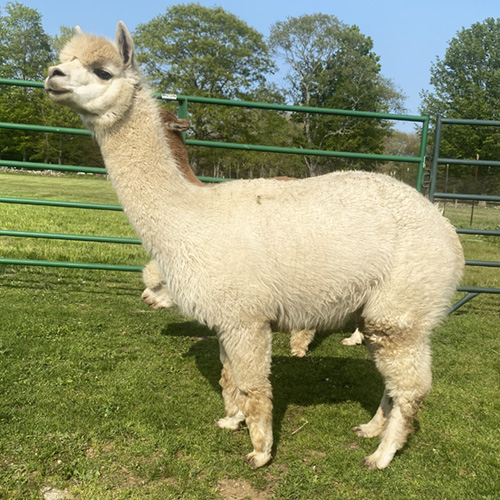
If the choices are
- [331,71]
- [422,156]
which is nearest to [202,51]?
[331,71]

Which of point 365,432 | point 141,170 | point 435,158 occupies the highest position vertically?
point 435,158

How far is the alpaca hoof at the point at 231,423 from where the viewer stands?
3.33 metres

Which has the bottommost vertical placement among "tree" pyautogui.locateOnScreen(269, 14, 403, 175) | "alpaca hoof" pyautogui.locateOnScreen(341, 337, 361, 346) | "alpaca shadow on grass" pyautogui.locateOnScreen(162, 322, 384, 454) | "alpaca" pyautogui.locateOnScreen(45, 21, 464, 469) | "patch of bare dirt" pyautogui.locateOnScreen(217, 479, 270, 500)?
"alpaca hoof" pyautogui.locateOnScreen(341, 337, 361, 346)

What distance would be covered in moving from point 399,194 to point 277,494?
196 cm

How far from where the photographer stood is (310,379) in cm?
425

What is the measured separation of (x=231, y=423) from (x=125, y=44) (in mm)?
2627

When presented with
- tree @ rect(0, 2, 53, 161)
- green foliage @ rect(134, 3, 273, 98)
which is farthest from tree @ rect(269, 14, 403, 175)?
tree @ rect(0, 2, 53, 161)

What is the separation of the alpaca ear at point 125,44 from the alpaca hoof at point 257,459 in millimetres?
2551

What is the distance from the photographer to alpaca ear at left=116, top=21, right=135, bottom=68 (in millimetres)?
2701

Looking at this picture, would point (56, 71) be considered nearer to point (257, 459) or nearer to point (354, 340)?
point (257, 459)

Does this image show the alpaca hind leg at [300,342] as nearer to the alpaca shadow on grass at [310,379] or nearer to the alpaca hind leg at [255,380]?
the alpaca shadow on grass at [310,379]

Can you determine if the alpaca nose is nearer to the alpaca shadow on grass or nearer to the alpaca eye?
the alpaca eye

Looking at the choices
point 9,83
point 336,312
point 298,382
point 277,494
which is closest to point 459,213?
point 298,382

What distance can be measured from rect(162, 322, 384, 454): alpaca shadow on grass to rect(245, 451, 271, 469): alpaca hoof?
325mm
